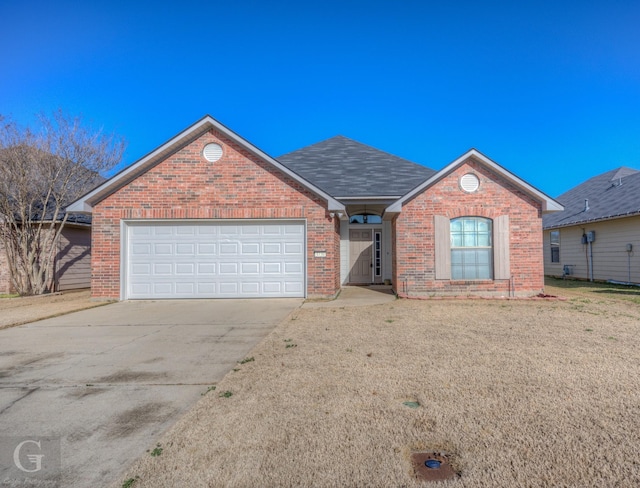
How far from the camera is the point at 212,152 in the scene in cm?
1077

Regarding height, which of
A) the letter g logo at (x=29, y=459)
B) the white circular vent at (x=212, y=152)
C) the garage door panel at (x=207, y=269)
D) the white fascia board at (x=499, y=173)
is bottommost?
the letter g logo at (x=29, y=459)

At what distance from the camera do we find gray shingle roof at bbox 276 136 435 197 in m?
13.6

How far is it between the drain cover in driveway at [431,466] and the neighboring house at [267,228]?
318 inches

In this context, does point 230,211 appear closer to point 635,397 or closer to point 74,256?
point 74,256

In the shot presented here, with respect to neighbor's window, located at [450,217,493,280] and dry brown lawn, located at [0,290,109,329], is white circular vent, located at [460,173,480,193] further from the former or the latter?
dry brown lawn, located at [0,290,109,329]

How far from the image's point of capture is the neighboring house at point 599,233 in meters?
13.6

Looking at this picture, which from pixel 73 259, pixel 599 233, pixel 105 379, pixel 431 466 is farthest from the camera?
pixel 599 233

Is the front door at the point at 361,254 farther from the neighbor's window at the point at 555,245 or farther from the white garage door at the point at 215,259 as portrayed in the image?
the neighbor's window at the point at 555,245

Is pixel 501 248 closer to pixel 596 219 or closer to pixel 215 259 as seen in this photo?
pixel 596 219

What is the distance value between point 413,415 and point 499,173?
9276 mm

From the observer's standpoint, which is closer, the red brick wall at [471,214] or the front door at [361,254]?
the red brick wall at [471,214]

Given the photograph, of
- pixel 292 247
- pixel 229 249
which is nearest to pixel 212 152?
pixel 229 249

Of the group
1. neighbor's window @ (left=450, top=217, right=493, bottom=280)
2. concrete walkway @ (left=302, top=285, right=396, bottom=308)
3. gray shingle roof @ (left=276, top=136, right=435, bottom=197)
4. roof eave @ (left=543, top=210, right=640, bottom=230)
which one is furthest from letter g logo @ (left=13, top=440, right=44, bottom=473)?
roof eave @ (left=543, top=210, right=640, bottom=230)

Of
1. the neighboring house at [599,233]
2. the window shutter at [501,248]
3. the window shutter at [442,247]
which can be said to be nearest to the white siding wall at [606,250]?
the neighboring house at [599,233]
